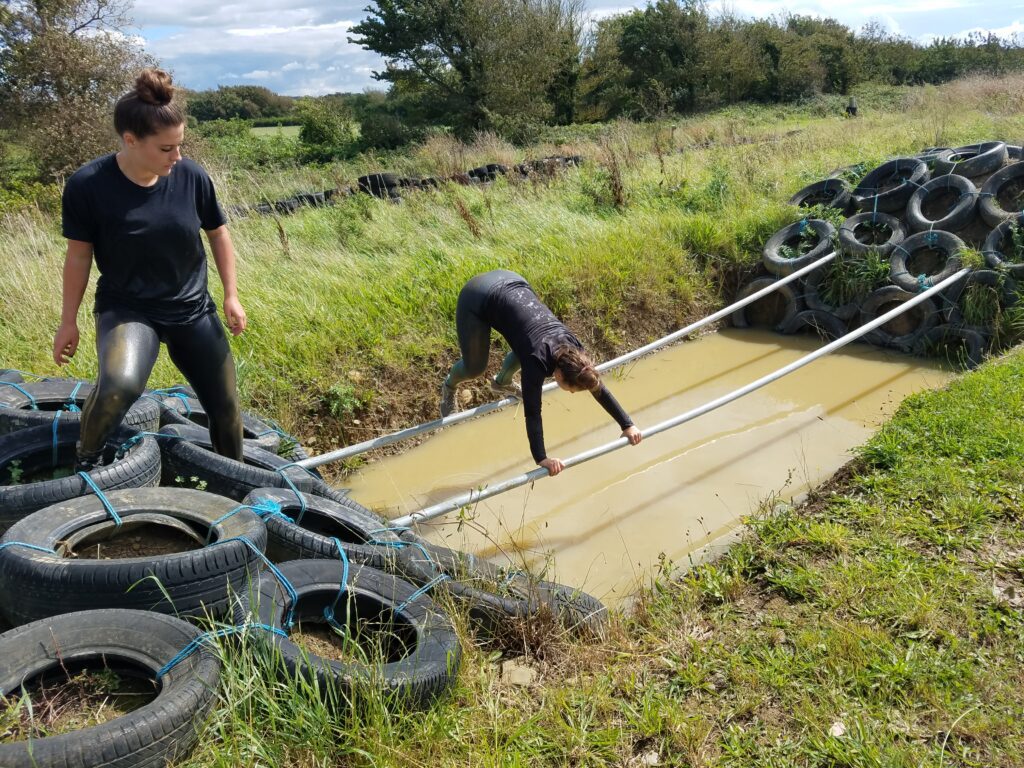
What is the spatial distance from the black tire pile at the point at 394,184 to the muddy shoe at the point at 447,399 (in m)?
5.62

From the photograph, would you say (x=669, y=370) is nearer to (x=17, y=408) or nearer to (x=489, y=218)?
(x=489, y=218)

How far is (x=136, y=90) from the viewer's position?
315 cm

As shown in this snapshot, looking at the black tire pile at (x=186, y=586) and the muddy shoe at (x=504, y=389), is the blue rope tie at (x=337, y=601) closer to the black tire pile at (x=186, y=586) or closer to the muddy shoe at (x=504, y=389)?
the black tire pile at (x=186, y=586)

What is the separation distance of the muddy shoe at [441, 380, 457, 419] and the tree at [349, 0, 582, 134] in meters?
23.1

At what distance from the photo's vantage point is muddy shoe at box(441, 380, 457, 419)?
5.63m

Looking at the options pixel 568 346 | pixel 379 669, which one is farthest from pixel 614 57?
pixel 379 669

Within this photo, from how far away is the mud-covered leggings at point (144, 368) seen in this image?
3.38 metres

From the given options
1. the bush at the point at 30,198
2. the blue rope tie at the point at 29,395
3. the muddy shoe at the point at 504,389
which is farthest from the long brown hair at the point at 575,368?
the bush at the point at 30,198

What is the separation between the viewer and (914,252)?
344 inches

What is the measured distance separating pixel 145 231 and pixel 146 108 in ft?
1.77

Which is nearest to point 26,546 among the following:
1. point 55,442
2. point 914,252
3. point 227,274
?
point 55,442

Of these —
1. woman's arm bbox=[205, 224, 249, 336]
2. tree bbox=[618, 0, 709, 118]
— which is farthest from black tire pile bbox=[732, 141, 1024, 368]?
tree bbox=[618, 0, 709, 118]

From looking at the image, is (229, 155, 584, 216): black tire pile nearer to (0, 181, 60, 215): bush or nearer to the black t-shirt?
(0, 181, 60, 215): bush

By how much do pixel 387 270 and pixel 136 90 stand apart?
16.1ft
